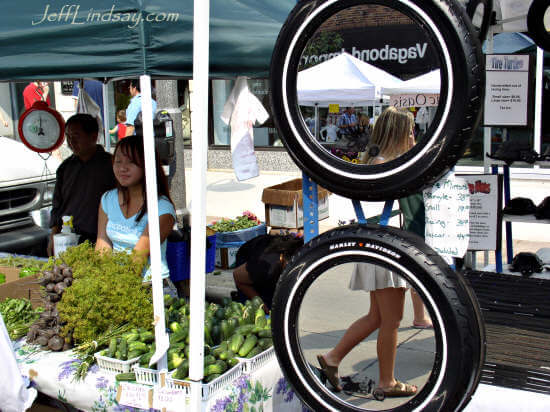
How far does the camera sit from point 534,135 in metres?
10.1

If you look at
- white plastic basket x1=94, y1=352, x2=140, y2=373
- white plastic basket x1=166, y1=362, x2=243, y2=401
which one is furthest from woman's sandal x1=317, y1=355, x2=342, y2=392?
white plastic basket x1=94, y1=352, x2=140, y2=373

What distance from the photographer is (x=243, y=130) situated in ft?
12.2

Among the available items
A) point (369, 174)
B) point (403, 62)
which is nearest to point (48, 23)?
point (369, 174)

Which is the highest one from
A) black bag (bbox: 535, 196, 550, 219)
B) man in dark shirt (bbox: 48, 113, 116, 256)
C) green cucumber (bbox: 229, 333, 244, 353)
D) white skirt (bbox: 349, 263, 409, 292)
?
man in dark shirt (bbox: 48, 113, 116, 256)

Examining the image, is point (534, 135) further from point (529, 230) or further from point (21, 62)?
point (21, 62)

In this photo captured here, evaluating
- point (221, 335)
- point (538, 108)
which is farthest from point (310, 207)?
point (538, 108)

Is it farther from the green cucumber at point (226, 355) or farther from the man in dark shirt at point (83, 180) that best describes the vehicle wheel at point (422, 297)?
the man in dark shirt at point (83, 180)

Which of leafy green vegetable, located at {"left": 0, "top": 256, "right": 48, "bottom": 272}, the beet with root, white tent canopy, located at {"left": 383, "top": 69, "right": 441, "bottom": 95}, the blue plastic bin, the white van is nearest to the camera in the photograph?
the beet with root

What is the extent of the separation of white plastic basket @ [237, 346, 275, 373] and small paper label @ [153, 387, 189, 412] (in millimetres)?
351

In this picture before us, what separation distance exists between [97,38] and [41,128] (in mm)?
3304

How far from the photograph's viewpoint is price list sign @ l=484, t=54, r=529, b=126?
4.85 metres

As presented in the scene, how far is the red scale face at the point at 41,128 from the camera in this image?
5.87 metres

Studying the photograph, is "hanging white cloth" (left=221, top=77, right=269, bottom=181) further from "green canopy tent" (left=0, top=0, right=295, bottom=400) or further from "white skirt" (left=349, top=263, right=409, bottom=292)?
"white skirt" (left=349, top=263, right=409, bottom=292)

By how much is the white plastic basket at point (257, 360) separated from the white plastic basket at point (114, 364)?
1.74 feet
